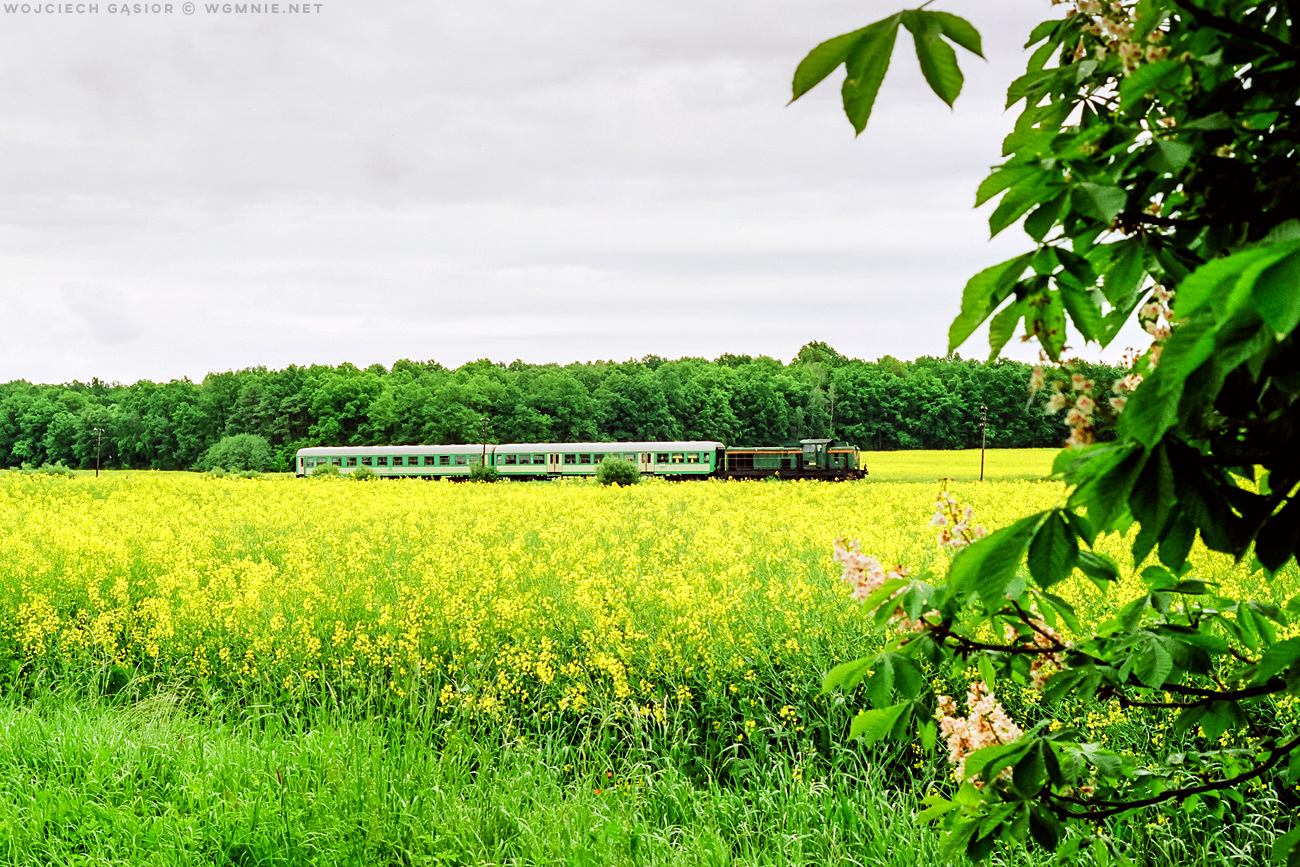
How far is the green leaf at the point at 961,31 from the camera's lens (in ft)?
3.52

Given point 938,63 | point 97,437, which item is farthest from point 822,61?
point 97,437

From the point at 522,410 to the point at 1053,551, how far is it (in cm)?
6104

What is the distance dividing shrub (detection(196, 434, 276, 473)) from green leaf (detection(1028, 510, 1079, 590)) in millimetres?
63082

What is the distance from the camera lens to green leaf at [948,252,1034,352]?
1.19 meters

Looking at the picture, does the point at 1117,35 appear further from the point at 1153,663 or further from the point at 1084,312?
the point at 1153,663

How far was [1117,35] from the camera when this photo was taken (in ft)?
4.51

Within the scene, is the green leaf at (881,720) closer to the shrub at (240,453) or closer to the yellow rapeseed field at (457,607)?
the yellow rapeseed field at (457,607)


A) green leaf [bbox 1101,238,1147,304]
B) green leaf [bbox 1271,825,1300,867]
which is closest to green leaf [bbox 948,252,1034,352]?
green leaf [bbox 1101,238,1147,304]

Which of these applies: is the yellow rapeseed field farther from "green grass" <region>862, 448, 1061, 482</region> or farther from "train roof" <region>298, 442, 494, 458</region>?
"train roof" <region>298, 442, 494, 458</region>

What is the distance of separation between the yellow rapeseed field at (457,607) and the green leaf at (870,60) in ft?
14.4

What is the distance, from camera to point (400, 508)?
48.4 feet

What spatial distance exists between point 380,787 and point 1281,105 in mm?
4370

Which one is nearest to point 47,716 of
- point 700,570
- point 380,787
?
point 380,787

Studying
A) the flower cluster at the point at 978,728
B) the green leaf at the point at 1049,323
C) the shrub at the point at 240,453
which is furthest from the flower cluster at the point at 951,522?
the shrub at the point at 240,453
